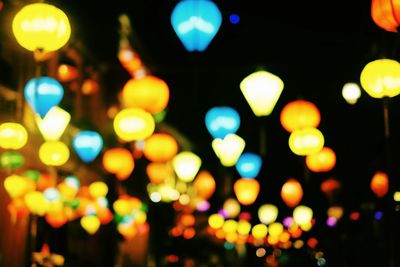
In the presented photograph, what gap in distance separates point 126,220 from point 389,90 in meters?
13.9

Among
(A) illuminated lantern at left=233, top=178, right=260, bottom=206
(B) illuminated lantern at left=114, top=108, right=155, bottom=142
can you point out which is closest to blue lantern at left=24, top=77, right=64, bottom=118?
(B) illuminated lantern at left=114, top=108, right=155, bottom=142

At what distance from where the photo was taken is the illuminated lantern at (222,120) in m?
11.2

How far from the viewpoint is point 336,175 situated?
72.9 feet

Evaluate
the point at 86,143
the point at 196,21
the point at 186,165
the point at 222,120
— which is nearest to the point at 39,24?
the point at 196,21

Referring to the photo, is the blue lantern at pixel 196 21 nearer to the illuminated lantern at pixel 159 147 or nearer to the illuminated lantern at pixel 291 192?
the illuminated lantern at pixel 159 147

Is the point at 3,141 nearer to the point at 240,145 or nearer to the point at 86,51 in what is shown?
the point at 240,145

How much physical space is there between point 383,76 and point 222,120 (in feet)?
11.3

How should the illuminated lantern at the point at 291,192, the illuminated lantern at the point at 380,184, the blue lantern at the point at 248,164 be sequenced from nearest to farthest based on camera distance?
the blue lantern at the point at 248,164
the illuminated lantern at the point at 380,184
the illuminated lantern at the point at 291,192

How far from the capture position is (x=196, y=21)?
25.9 feet

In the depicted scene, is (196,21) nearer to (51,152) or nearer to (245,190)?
(51,152)

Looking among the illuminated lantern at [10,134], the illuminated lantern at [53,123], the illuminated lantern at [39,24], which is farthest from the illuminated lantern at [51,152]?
the illuminated lantern at [39,24]

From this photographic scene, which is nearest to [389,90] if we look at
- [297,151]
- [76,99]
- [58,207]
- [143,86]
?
[297,151]

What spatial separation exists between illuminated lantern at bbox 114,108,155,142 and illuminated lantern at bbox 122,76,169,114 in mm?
301

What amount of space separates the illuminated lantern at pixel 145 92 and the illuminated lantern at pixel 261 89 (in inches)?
58.0
